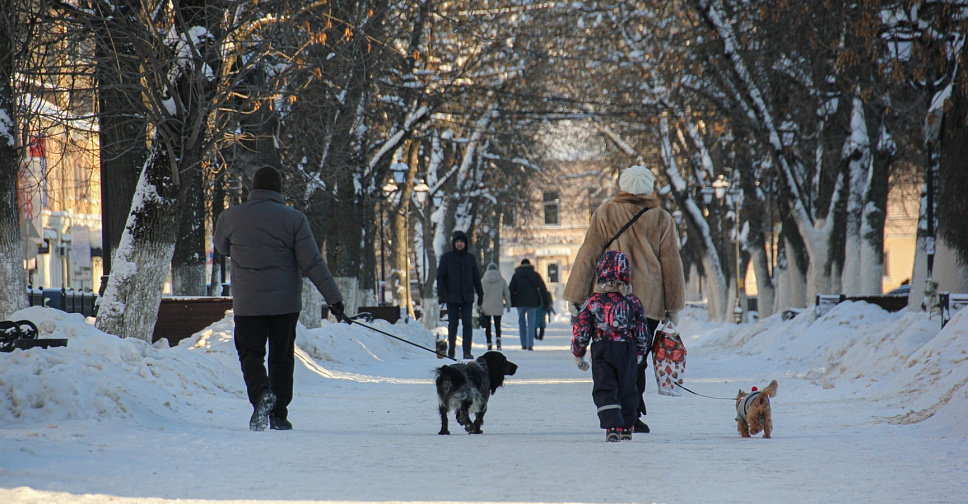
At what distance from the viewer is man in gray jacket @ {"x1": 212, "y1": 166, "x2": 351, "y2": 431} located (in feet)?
25.2

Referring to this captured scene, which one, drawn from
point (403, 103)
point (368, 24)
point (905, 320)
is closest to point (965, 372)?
point (905, 320)

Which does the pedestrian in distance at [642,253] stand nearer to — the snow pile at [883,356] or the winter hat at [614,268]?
the winter hat at [614,268]

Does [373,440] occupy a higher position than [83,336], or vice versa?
[83,336]

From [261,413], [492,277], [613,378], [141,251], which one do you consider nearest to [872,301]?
[492,277]

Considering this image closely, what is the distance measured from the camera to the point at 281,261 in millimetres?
7781

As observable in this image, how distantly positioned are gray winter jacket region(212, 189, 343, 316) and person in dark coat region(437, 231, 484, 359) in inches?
321

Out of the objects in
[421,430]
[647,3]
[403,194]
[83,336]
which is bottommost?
[421,430]

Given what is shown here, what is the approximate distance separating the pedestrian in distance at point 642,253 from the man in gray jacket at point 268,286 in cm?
174

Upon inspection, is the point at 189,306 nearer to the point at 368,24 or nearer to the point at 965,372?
the point at 368,24

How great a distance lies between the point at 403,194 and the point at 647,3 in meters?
10.4

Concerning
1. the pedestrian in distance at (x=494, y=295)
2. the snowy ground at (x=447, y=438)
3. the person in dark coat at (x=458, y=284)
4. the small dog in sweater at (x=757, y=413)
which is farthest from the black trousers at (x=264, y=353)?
the pedestrian in distance at (x=494, y=295)

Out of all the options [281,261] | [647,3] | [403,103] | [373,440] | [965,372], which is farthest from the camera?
[403,103]

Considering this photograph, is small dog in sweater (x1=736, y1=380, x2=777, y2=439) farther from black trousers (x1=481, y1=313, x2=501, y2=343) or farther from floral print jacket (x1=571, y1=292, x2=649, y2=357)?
black trousers (x1=481, y1=313, x2=501, y2=343)

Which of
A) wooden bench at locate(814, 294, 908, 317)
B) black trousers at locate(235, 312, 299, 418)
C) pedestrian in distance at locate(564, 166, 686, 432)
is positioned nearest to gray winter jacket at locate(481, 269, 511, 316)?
wooden bench at locate(814, 294, 908, 317)
